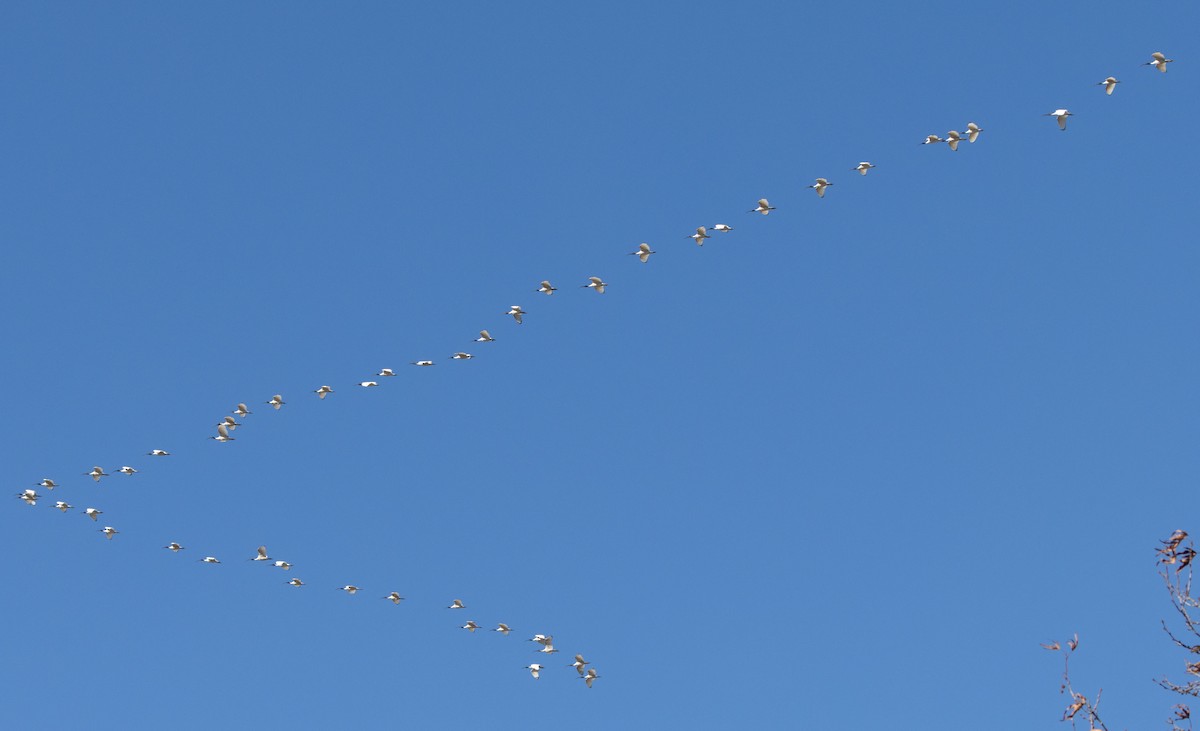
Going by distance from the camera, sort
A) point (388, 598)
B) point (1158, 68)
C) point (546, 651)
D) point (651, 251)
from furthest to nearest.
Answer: point (388, 598) → point (546, 651) → point (651, 251) → point (1158, 68)

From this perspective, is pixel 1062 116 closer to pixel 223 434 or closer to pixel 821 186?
pixel 821 186

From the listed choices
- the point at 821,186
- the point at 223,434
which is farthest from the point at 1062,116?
the point at 223,434

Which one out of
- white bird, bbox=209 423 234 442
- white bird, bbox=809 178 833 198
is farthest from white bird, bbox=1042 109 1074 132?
white bird, bbox=209 423 234 442

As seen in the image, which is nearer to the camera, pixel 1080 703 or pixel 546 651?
pixel 1080 703

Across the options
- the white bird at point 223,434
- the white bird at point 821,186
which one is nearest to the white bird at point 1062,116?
the white bird at point 821,186

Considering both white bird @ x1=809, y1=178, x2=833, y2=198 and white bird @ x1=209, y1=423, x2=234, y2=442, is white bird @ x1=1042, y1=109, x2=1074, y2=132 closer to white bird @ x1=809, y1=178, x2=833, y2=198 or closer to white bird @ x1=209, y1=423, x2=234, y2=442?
white bird @ x1=809, y1=178, x2=833, y2=198

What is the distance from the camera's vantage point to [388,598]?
240ft

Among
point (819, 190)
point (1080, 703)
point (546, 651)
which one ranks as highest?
point (819, 190)

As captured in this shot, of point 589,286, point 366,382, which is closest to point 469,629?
point 366,382

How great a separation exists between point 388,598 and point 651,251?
70.4 feet

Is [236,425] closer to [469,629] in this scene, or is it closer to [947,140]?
[469,629]

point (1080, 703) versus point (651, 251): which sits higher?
point (651, 251)

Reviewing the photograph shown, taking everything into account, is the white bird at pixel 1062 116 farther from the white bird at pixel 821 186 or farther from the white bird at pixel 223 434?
the white bird at pixel 223 434

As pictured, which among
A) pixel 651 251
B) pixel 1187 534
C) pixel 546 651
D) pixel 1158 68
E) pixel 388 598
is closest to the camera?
pixel 1187 534
